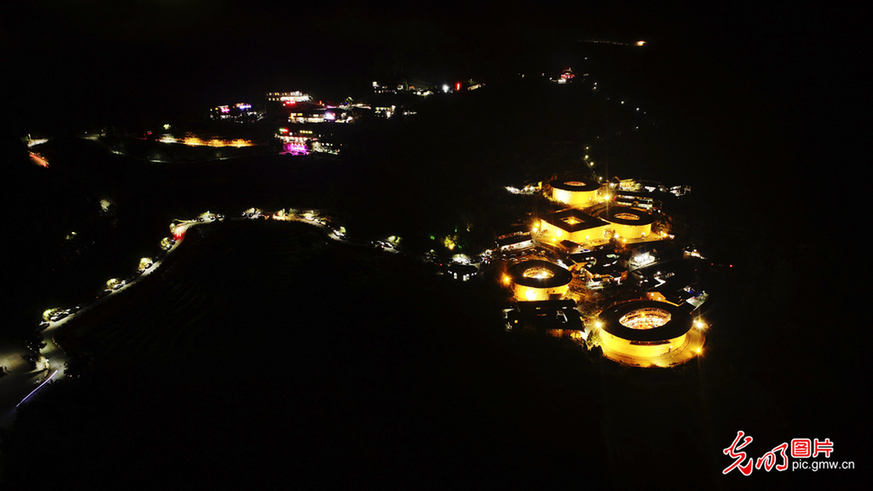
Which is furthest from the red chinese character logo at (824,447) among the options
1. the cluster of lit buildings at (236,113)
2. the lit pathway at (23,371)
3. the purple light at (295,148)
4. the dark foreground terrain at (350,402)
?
the cluster of lit buildings at (236,113)

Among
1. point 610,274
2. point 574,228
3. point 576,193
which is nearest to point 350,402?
point 610,274

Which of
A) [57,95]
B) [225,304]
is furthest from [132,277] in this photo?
[57,95]

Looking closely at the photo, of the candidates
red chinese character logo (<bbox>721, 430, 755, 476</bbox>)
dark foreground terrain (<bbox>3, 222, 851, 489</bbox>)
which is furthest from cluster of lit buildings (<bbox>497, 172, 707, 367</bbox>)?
red chinese character logo (<bbox>721, 430, 755, 476</bbox>)

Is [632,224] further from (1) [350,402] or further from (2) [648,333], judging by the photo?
(1) [350,402]

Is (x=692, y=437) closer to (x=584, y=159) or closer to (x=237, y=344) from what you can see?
(x=237, y=344)

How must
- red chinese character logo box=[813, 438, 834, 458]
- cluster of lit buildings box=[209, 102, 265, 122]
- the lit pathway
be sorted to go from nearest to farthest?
the lit pathway, red chinese character logo box=[813, 438, 834, 458], cluster of lit buildings box=[209, 102, 265, 122]

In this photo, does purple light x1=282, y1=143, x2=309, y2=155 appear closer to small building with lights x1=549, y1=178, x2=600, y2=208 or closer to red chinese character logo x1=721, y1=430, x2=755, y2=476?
small building with lights x1=549, y1=178, x2=600, y2=208
